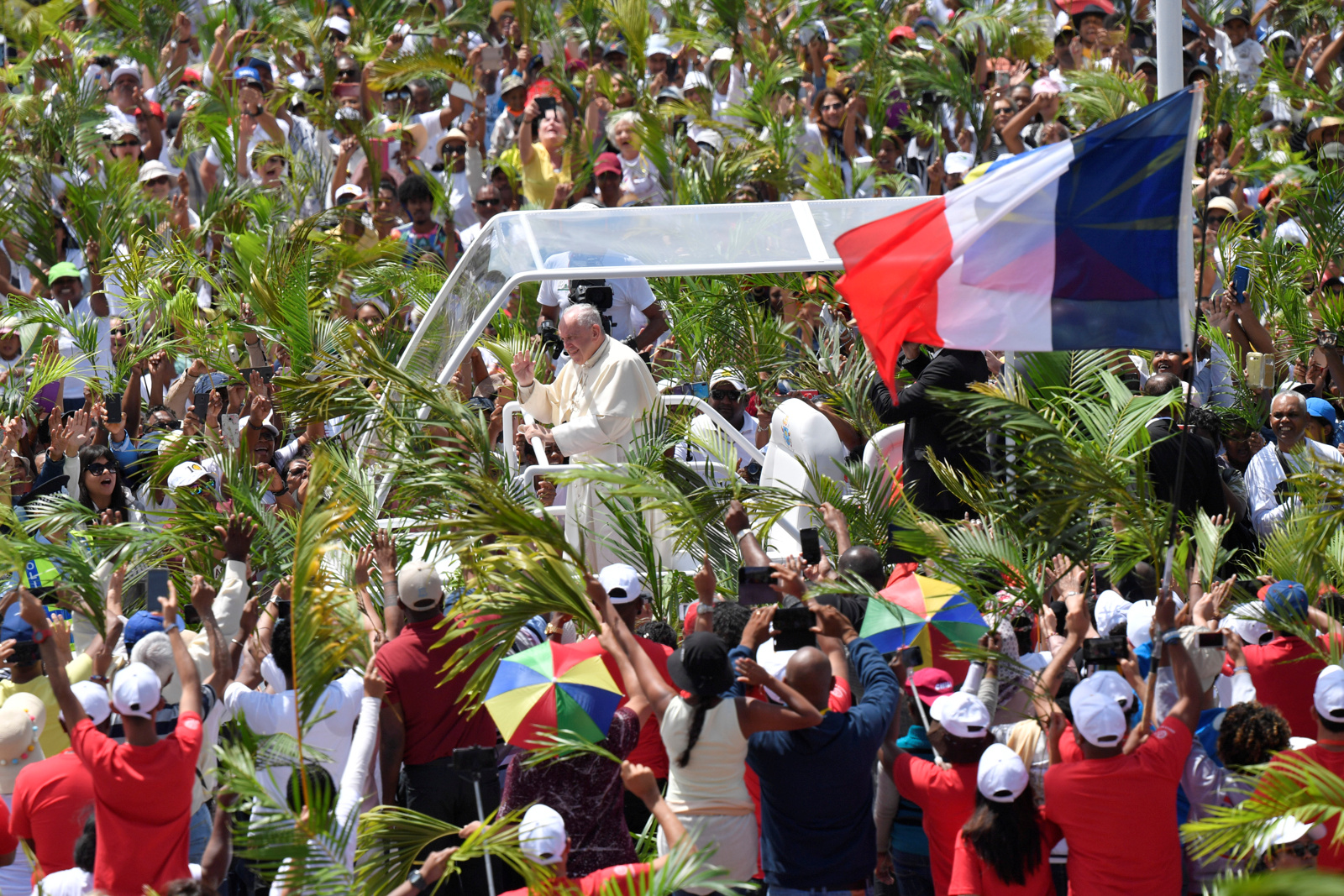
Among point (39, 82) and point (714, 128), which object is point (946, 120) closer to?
point (714, 128)

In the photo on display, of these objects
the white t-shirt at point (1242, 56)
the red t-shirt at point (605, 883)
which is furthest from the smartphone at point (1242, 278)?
the red t-shirt at point (605, 883)

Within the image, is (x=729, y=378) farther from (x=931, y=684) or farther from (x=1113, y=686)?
(x=1113, y=686)

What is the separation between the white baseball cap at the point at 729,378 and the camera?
1012 cm

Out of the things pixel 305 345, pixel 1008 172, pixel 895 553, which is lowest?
pixel 895 553

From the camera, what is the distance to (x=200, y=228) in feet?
42.6

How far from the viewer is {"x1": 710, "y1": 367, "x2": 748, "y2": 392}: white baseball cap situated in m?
10.1

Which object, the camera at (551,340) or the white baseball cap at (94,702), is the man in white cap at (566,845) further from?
the camera at (551,340)

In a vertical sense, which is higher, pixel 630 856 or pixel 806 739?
pixel 806 739

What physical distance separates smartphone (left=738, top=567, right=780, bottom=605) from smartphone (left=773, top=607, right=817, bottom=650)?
54 centimetres

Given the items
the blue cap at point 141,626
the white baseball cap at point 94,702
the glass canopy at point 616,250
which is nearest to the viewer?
the white baseball cap at point 94,702

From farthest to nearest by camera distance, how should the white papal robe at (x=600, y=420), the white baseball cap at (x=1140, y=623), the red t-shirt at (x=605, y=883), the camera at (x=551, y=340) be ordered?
the camera at (x=551, y=340) → the white papal robe at (x=600, y=420) → the white baseball cap at (x=1140, y=623) → the red t-shirt at (x=605, y=883)

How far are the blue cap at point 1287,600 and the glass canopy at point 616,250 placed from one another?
2.79 metres

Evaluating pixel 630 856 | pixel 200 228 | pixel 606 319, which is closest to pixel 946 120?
pixel 606 319

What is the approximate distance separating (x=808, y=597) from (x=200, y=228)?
8553 mm
